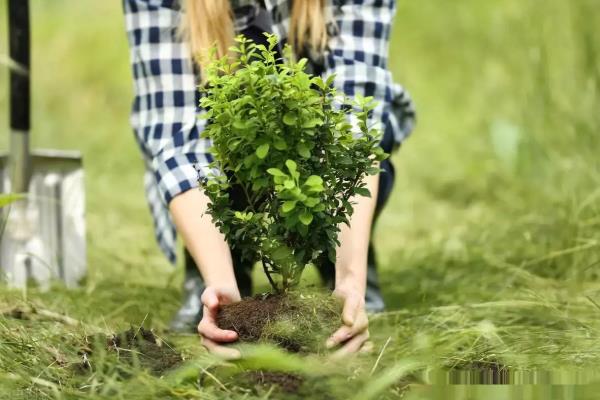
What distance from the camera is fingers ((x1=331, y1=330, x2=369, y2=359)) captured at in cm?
161

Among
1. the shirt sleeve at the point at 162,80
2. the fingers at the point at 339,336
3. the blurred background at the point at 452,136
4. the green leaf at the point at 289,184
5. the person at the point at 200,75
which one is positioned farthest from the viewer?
the blurred background at the point at 452,136

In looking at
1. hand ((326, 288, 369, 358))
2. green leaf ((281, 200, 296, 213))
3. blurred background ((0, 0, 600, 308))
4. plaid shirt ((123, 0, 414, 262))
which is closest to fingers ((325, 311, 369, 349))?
hand ((326, 288, 369, 358))

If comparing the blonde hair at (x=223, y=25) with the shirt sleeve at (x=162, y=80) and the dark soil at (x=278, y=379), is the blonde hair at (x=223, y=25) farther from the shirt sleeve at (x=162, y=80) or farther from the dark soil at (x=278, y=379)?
the dark soil at (x=278, y=379)

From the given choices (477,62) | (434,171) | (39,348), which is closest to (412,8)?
(477,62)

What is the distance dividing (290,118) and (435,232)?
200 centimetres

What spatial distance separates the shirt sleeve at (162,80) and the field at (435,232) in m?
0.37

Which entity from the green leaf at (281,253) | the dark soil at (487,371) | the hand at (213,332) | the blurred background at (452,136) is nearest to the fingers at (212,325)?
the hand at (213,332)

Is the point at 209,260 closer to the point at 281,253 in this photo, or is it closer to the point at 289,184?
the point at 281,253

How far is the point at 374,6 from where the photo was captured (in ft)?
7.61

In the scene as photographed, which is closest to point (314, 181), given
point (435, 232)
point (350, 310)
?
point (350, 310)

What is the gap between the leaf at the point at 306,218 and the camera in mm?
1532

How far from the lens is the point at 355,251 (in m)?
1.96

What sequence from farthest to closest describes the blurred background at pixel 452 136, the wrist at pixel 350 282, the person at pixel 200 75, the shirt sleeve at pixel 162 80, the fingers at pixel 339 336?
the blurred background at pixel 452 136 → the shirt sleeve at pixel 162 80 → the person at pixel 200 75 → the wrist at pixel 350 282 → the fingers at pixel 339 336

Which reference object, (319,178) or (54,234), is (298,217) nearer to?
(319,178)
